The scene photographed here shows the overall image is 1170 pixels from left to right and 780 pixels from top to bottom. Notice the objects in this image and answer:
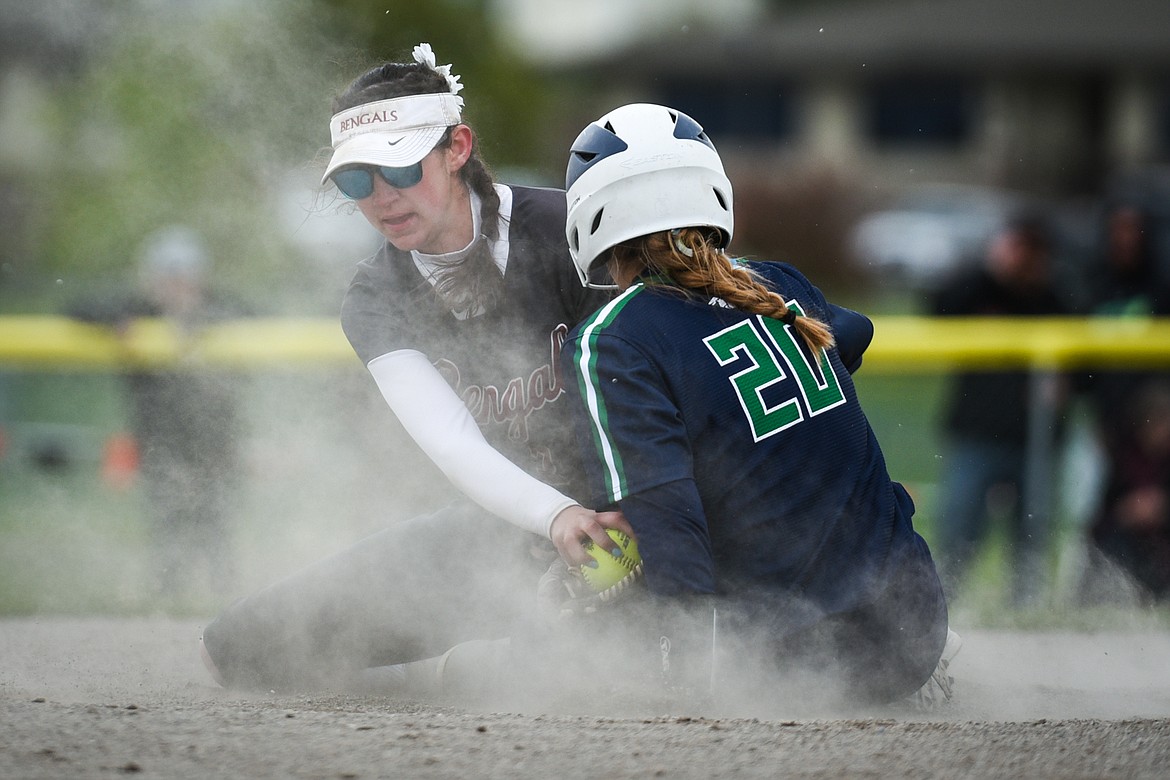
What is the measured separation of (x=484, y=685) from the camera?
411 centimetres

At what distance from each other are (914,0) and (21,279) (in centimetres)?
2946

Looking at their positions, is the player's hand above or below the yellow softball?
above

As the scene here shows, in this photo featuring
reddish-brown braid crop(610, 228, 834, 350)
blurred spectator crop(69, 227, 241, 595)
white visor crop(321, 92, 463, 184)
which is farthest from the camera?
blurred spectator crop(69, 227, 241, 595)

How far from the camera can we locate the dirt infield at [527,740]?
303 centimetres

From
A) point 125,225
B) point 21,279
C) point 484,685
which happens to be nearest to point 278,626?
point 484,685

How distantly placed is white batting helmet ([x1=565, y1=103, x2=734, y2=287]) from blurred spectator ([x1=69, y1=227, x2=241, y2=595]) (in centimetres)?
336

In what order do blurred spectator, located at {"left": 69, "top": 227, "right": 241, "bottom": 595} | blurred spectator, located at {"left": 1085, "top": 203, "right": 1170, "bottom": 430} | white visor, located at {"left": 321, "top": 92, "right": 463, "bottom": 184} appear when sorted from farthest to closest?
blurred spectator, located at {"left": 1085, "top": 203, "right": 1170, "bottom": 430}
blurred spectator, located at {"left": 69, "top": 227, "right": 241, "bottom": 595}
white visor, located at {"left": 321, "top": 92, "right": 463, "bottom": 184}

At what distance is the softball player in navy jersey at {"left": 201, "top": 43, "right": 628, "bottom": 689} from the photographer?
395 cm

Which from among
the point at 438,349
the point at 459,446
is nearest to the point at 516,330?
the point at 438,349

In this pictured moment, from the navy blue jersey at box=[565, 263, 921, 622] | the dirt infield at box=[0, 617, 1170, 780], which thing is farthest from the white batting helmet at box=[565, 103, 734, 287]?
the dirt infield at box=[0, 617, 1170, 780]

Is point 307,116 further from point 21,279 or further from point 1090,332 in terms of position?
point 21,279

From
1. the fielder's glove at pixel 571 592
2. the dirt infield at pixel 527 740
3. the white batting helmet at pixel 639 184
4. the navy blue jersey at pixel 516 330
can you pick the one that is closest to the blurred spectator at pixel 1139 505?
the dirt infield at pixel 527 740

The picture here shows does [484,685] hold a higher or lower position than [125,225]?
lower

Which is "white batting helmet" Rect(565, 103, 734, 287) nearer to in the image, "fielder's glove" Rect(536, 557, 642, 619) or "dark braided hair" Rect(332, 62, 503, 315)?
"dark braided hair" Rect(332, 62, 503, 315)
